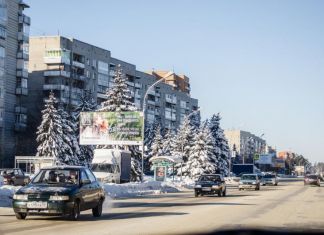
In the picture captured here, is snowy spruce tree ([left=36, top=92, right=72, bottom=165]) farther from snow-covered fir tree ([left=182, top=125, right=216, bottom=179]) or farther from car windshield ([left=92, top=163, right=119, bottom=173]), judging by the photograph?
car windshield ([left=92, top=163, right=119, bottom=173])

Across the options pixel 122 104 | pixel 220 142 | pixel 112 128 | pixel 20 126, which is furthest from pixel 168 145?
pixel 112 128

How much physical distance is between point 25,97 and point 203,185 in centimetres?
6725

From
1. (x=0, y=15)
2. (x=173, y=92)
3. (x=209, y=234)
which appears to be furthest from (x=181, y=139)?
(x=209, y=234)

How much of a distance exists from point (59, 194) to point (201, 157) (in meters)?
66.4

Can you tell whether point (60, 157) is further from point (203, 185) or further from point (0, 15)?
Result: point (203, 185)

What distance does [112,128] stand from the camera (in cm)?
5319

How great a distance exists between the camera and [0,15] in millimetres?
82812

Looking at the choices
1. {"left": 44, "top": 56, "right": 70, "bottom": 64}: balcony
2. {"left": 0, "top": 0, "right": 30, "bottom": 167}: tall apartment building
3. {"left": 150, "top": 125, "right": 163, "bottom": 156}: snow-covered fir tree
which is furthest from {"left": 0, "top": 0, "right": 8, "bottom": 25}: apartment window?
{"left": 150, "top": 125, "right": 163, "bottom": 156}: snow-covered fir tree

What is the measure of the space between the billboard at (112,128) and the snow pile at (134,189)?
568 cm

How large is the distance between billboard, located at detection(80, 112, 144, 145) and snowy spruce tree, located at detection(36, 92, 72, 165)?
1859 centimetres

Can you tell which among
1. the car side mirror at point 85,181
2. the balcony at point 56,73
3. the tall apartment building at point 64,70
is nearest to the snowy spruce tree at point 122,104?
the tall apartment building at point 64,70

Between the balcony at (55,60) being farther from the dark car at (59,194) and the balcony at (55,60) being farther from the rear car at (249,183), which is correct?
the dark car at (59,194)

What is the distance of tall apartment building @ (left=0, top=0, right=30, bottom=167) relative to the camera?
84.4 meters

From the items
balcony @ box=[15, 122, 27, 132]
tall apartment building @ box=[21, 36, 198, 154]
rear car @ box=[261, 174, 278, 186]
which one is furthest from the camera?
tall apartment building @ box=[21, 36, 198, 154]
